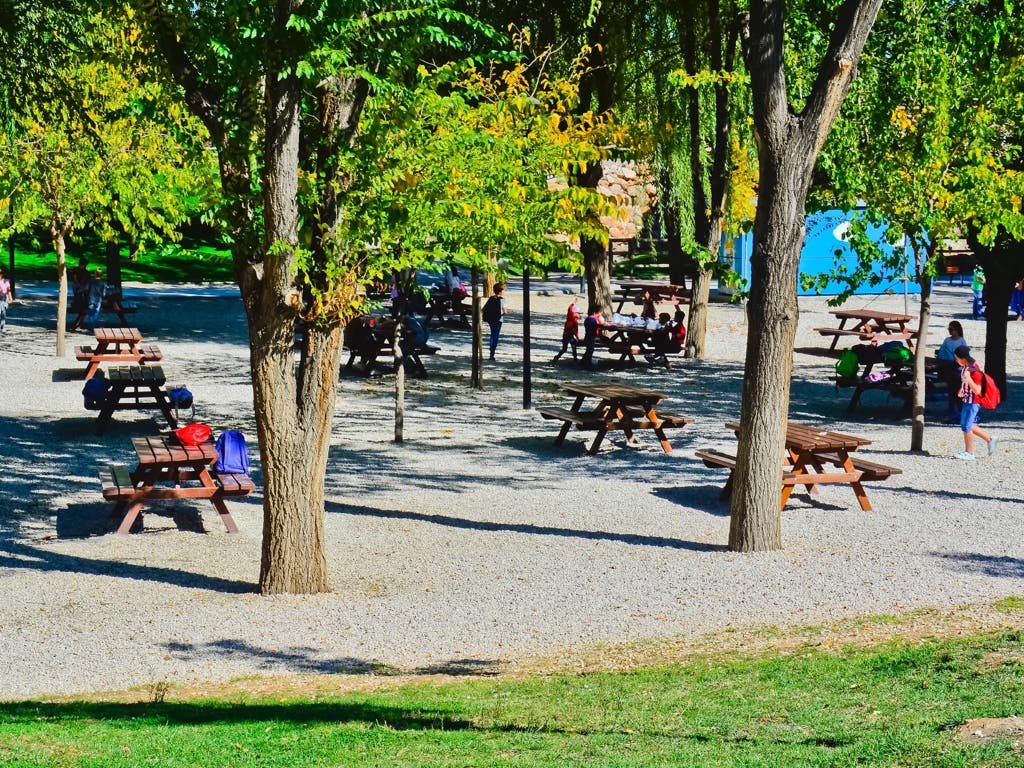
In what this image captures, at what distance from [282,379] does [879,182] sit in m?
9.34

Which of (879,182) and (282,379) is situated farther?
(879,182)

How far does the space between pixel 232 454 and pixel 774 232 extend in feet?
18.8

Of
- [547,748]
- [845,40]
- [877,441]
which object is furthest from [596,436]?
[547,748]

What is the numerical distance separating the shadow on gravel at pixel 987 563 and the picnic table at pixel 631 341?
13.1 m

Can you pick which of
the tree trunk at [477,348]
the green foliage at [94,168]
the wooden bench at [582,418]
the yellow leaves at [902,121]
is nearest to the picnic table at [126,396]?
the green foliage at [94,168]

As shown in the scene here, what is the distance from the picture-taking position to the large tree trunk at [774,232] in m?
11.0

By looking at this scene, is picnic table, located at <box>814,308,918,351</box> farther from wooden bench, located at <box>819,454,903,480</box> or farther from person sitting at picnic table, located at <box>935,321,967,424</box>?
wooden bench, located at <box>819,454,903,480</box>

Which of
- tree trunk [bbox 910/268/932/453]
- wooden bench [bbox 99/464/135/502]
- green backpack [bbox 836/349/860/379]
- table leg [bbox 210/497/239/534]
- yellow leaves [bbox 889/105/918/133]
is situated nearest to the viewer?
wooden bench [bbox 99/464/135/502]

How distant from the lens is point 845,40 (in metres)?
11.0

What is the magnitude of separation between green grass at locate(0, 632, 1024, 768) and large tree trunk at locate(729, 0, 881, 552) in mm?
3300

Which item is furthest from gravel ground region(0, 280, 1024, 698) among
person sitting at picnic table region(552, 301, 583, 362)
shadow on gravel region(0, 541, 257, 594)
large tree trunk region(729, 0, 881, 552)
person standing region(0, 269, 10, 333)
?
person standing region(0, 269, 10, 333)

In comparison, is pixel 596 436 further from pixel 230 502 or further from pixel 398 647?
pixel 398 647

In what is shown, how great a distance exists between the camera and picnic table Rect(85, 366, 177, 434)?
1717 centimetres

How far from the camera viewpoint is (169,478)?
1248 centimetres
